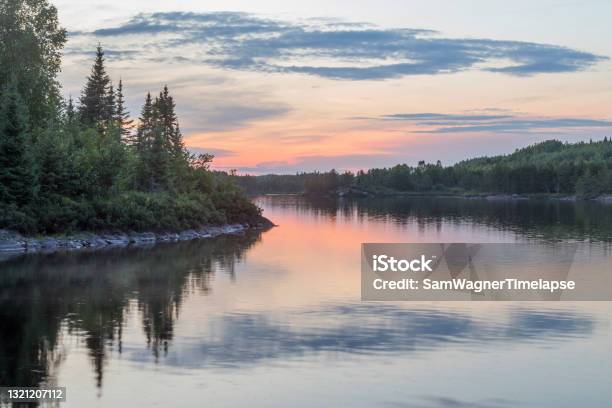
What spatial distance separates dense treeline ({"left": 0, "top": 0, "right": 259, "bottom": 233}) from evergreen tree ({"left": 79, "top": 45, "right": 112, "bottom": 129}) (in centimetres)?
1798

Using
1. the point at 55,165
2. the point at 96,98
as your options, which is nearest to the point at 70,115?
the point at 96,98

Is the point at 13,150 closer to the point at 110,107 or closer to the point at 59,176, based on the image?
the point at 59,176

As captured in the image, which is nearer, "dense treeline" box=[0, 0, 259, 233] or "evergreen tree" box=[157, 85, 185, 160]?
"dense treeline" box=[0, 0, 259, 233]

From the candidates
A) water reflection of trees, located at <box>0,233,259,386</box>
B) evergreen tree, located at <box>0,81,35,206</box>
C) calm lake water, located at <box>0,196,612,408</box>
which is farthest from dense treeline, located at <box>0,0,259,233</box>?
calm lake water, located at <box>0,196,612,408</box>

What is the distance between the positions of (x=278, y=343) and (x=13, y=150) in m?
37.7

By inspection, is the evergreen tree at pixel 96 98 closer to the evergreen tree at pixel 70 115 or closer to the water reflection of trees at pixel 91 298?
the evergreen tree at pixel 70 115

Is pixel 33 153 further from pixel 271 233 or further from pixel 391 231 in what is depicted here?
pixel 391 231

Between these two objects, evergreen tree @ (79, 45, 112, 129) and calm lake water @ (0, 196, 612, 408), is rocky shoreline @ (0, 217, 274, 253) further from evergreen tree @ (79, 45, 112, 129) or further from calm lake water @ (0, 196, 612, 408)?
evergreen tree @ (79, 45, 112, 129)

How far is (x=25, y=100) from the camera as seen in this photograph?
62.7 m

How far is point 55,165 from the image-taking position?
Result: 62.0 meters

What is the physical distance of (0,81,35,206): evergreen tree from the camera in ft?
183

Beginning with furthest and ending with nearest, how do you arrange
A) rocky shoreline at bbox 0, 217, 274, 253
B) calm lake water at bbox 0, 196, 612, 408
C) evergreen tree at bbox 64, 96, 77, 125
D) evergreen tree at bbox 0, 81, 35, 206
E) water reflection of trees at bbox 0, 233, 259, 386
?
evergreen tree at bbox 64, 96, 77, 125 → evergreen tree at bbox 0, 81, 35, 206 → rocky shoreline at bbox 0, 217, 274, 253 → water reflection of trees at bbox 0, 233, 259, 386 → calm lake water at bbox 0, 196, 612, 408

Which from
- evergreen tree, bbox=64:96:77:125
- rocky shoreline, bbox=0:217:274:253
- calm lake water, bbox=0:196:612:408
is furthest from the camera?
evergreen tree, bbox=64:96:77:125

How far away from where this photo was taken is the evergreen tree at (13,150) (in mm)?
55875
